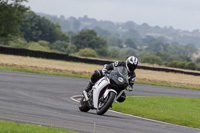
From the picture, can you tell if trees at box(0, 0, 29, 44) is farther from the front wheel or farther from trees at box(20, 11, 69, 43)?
trees at box(20, 11, 69, 43)

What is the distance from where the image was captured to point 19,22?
180ft

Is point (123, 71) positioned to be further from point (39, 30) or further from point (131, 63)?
point (39, 30)

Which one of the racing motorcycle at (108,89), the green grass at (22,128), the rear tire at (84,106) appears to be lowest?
the rear tire at (84,106)

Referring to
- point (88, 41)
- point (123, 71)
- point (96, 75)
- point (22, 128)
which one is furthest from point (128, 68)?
point (88, 41)

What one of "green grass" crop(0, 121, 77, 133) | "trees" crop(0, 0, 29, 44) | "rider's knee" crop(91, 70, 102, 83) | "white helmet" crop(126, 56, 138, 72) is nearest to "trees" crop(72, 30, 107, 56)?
"trees" crop(0, 0, 29, 44)

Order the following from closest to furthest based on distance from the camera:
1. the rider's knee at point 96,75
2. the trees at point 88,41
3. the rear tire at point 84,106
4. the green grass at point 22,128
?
the green grass at point 22,128, the rider's knee at point 96,75, the rear tire at point 84,106, the trees at point 88,41

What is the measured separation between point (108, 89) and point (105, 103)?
37 cm

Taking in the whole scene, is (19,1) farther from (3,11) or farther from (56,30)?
(56,30)

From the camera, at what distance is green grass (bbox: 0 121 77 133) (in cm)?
763

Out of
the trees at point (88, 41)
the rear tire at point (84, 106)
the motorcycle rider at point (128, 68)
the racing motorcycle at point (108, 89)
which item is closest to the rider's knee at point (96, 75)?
the motorcycle rider at point (128, 68)

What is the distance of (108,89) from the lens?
461 inches

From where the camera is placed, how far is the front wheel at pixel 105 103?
1150 centimetres

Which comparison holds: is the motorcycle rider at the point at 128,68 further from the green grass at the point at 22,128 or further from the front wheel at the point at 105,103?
the green grass at the point at 22,128

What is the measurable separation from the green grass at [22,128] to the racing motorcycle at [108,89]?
3.58m
